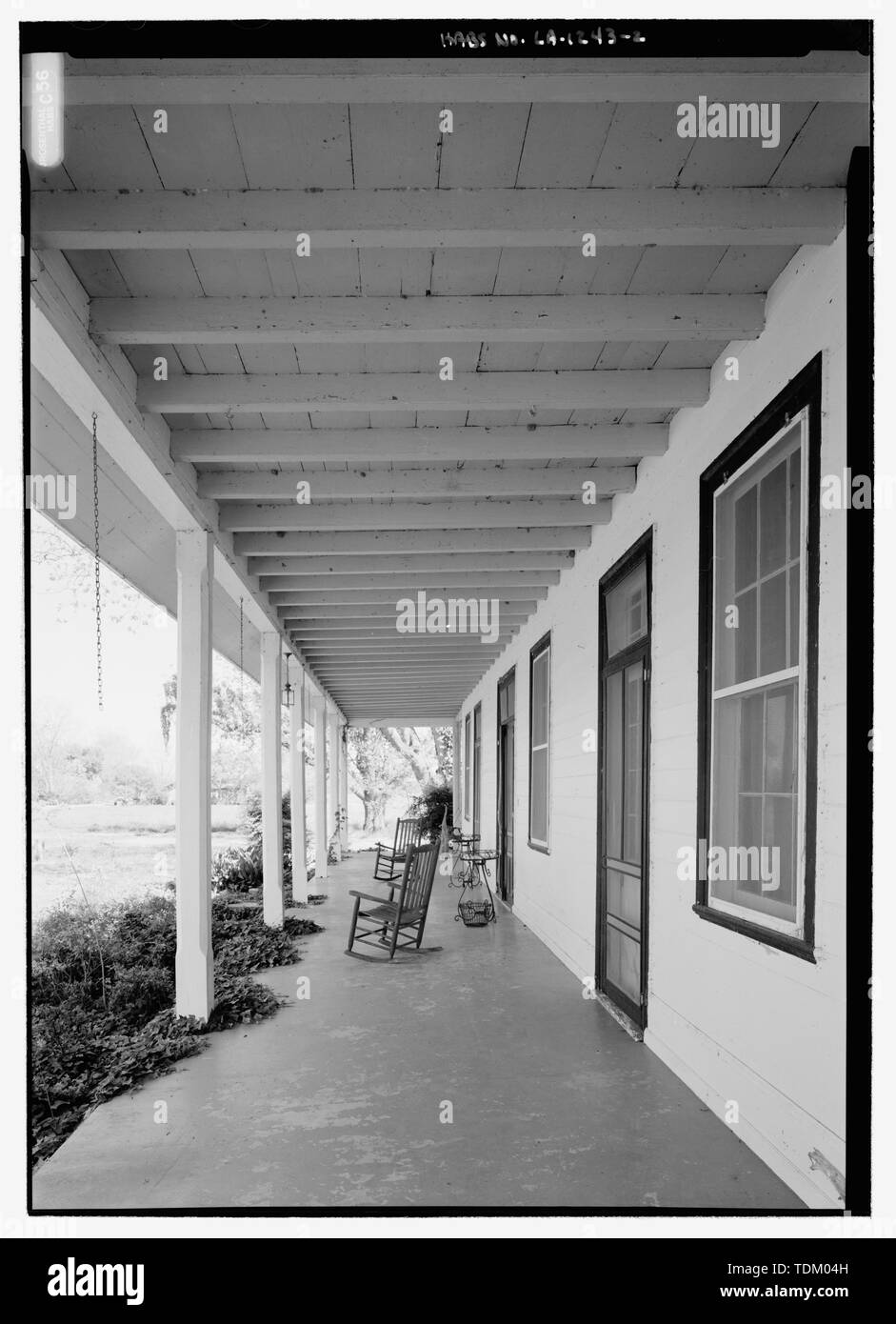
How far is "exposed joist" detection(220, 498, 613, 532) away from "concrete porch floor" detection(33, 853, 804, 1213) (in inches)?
110

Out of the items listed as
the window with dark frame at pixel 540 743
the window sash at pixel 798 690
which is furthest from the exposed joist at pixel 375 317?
the window with dark frame at pixel 540 743

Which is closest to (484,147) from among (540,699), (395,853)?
(540,699)

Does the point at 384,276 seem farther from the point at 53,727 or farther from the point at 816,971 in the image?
the point at 53,727

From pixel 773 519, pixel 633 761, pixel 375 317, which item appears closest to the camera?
pixel 375 317

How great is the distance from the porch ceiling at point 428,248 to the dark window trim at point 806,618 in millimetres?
375

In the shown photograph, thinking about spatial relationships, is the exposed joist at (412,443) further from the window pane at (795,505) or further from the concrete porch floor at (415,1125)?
the concrete porch floor at (415,1125)

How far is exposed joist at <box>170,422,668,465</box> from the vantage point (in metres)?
4.15

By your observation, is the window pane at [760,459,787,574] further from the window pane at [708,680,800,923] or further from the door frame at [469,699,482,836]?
the door frame at [469,699,482,836]

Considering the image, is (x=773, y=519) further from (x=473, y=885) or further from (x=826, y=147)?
(x=473, y=885)

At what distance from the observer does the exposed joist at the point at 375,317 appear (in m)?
3.02

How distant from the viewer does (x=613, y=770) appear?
17.4 feet

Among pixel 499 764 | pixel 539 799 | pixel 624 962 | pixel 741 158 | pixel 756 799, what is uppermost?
pixel 741 158

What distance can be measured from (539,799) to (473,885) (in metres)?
3.04

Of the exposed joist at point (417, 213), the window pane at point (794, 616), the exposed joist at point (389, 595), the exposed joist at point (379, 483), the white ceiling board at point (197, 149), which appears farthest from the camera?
the exposed joist at point (389, 595)
